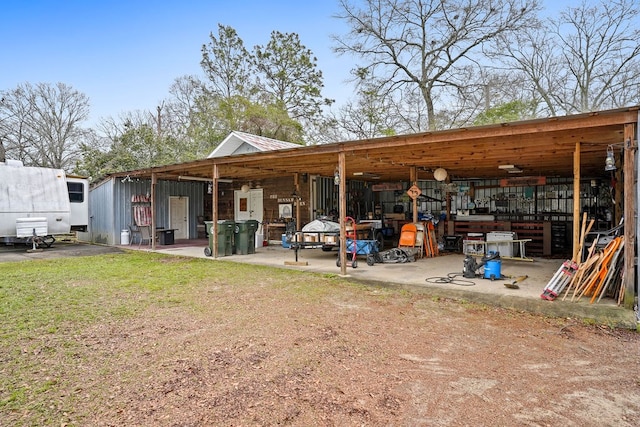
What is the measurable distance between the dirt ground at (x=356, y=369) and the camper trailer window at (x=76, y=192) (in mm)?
9545

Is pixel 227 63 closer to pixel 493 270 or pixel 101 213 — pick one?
pixel 101 213

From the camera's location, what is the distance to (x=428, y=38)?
58.5ft

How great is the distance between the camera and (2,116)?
19312 millimetres

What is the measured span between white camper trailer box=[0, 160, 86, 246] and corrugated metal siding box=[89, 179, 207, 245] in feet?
4.19

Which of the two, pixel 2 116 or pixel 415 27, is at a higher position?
pixel 415 27

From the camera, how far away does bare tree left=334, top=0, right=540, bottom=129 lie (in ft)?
55.4

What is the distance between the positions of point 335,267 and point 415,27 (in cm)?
1470

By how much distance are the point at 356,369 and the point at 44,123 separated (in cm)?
2367

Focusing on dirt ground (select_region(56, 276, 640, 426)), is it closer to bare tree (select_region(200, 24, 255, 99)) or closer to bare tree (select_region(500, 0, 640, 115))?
bare tree (select_region(500, 0, 640, 115))

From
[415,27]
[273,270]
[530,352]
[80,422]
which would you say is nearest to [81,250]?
[273,270]

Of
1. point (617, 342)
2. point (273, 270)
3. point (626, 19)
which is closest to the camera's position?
point (617, 342)

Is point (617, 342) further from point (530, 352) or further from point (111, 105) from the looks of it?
point (111, 105)

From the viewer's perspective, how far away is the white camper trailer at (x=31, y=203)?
34.3 ft

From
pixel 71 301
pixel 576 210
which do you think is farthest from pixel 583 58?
pixel 71 301
